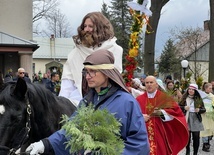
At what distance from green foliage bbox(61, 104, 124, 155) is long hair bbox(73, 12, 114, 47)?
5.97ft

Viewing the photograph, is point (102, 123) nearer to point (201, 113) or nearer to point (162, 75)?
point (201, 113)

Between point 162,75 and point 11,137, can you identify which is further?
point 162,75

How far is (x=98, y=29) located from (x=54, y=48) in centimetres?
6035

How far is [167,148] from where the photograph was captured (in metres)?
6.22

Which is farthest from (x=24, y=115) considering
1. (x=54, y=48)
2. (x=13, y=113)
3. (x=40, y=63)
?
(x=54, y=48)

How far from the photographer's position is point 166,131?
248 inches

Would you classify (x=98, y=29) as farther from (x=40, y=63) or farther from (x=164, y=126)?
(x=40, y=63)

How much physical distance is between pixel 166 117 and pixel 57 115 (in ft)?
9.63

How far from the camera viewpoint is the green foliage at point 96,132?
2.43 metres

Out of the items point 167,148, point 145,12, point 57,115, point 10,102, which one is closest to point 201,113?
point 167,148

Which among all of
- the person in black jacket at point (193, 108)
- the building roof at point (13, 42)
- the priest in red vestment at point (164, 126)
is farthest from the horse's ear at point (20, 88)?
the building roof at point (13, 42)

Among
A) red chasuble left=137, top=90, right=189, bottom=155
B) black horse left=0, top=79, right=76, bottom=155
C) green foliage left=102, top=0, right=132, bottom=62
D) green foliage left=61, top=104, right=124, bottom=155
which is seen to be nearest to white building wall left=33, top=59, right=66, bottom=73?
green foliage left=102, top=0, right=132, bottom=62

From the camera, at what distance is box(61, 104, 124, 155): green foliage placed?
7.96 ft

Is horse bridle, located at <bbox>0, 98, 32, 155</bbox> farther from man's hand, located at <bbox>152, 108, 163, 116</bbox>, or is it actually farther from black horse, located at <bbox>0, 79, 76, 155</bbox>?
man's hand, located at <bbox>152, 108, 163, 116</bbox>
